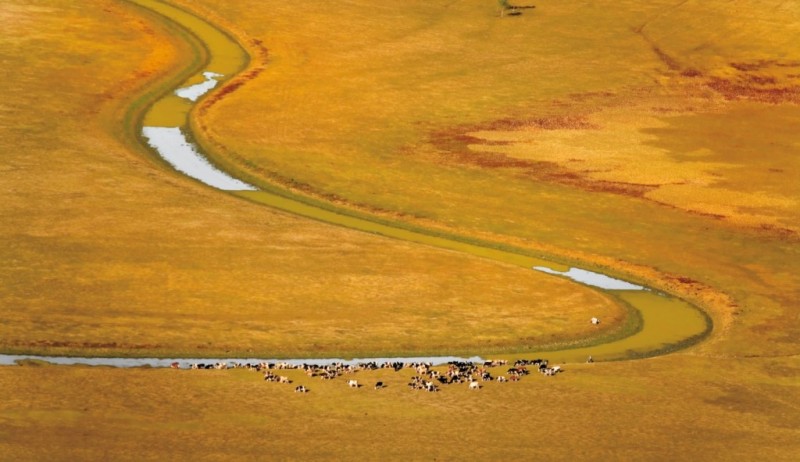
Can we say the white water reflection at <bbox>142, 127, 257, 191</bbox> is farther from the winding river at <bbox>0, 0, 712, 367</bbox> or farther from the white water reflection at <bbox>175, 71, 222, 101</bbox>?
the white water reflection at <bbox>175, 71, 222, 101</bbox>

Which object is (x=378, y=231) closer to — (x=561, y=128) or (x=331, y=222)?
(x=331, y=222)

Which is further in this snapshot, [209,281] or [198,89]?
[198,89]

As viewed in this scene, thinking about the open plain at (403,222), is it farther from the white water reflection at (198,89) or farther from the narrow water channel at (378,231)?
the white water reflection at (198,89)

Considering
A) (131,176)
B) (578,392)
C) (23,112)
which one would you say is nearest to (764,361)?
(578,392)

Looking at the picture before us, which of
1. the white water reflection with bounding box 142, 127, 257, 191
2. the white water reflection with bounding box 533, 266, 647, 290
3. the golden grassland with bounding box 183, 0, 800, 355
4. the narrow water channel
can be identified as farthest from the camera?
the white water reflection with bounding box 142, 127, 257, 191

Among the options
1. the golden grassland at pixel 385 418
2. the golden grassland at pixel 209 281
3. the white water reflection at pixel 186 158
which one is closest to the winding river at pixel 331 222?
the white water reflection at pixel 186 158

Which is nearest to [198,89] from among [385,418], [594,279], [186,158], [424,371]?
[186,158]

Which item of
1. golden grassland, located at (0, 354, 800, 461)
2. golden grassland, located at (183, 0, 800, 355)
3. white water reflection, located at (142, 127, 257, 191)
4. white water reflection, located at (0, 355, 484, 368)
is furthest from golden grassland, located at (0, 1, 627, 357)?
golden grassland, located at (183, 0, 800, 355)
